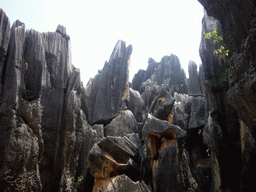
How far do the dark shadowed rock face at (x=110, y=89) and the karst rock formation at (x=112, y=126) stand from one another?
9 cm

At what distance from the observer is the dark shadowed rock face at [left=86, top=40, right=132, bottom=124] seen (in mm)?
17683

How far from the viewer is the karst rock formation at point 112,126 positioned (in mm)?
5617

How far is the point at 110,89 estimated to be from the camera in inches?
731

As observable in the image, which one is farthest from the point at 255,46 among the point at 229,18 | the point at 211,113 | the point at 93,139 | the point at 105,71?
the point at 105,71

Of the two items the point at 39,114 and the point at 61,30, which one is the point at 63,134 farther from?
the point at 61,30

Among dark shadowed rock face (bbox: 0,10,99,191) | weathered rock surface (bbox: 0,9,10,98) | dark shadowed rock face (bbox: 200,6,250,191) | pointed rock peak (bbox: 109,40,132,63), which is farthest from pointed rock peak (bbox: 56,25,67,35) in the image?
dark shadowed rock face (bbox: 200,6,250,191)

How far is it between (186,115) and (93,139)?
9.38m

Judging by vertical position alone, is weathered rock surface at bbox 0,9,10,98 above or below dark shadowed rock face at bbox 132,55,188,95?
below

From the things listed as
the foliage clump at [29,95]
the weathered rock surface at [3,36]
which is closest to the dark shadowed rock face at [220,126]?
the foliage clump at [29,95]

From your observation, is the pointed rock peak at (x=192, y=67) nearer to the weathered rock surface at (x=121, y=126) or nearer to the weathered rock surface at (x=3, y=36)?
the weathered rock surface at (x=121, y=126)

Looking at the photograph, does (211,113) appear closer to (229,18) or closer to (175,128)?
(175,128)

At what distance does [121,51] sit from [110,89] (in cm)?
381

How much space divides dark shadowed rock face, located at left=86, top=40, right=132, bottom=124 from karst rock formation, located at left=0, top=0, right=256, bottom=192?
0.31 ft

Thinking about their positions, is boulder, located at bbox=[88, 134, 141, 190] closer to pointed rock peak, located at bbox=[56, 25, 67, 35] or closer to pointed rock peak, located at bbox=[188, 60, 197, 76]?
pointed rock peak, located at bbox=[56, 25, 67, 35]
